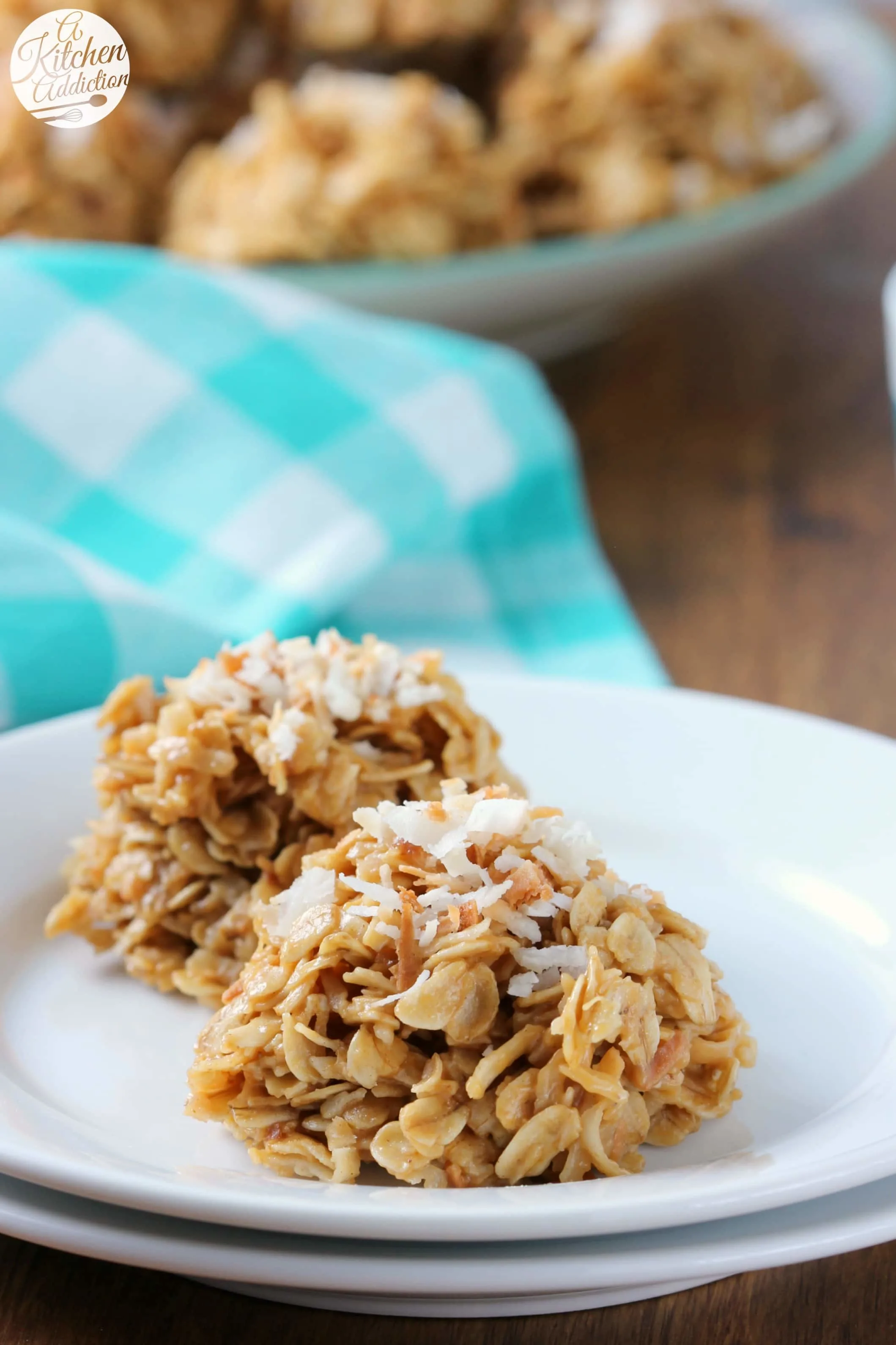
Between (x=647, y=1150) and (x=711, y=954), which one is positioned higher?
(x=647, y=1150)

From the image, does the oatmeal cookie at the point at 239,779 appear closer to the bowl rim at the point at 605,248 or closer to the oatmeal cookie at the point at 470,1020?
the oatmeal cookie at the point at 470,1020

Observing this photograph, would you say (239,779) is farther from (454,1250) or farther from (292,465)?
(292,465)

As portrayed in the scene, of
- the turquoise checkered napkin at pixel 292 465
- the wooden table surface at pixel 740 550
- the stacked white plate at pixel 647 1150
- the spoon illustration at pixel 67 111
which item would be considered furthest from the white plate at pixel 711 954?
the spoon illustration at pixel 67 111

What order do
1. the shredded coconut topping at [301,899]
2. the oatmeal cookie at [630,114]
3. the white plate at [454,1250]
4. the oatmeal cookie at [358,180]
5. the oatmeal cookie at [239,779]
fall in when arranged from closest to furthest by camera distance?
the white plate at [454,1250] < the shredded coconut topping at [301,899] < the oatmeal cookie at [239,779] < the oatmeal cookie at [358,180] < the oatmeal cookie at [630,114]

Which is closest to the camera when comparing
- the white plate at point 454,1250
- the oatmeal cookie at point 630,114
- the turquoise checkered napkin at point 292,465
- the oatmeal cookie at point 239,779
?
the white plate at point 454,1250

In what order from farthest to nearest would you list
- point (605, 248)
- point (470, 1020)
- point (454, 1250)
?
point (605, 248) → point (470, 1020) → point (454, 1250)

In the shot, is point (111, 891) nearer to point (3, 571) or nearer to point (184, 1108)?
point (184, 1108)

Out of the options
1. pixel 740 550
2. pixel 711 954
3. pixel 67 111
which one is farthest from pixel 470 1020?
pixel 740 550
